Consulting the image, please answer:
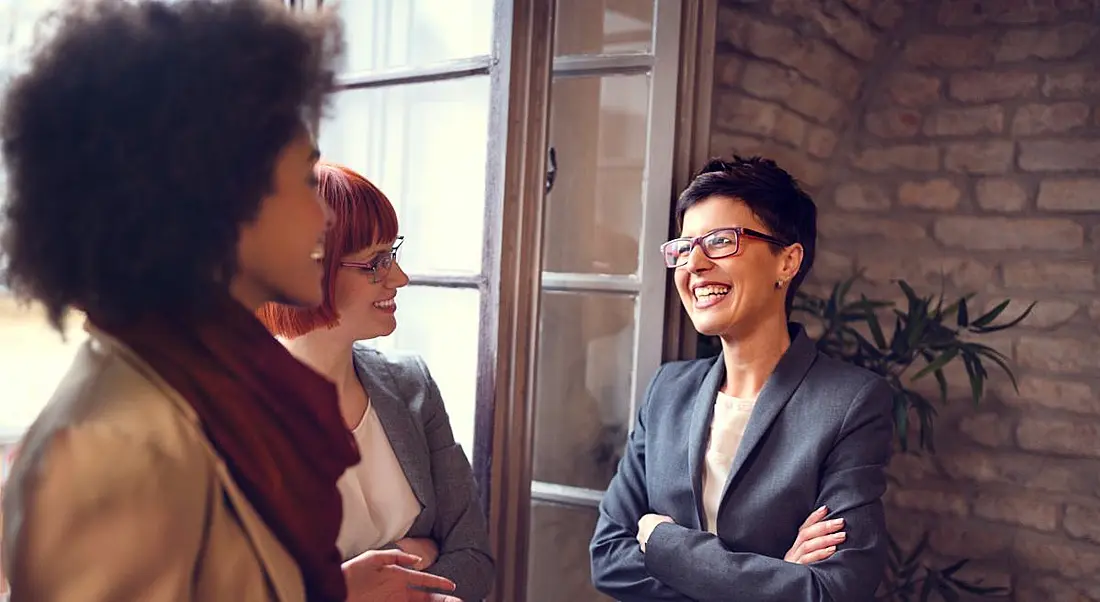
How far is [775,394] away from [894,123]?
1.38m

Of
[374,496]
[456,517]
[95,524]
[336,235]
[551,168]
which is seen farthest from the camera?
[551,168]

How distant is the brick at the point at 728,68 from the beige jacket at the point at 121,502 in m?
1.84

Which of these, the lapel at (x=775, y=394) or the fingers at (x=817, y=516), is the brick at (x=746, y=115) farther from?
the fingers at (x=817, y=516)

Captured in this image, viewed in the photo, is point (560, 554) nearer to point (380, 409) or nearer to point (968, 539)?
point (380, 409)

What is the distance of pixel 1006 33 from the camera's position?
2.49 metres

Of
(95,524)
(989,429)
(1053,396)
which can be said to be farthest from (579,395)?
(95,524)

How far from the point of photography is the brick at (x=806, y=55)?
7.47ft

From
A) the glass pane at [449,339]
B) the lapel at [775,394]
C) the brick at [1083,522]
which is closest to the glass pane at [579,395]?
the glass pane at [449,339]

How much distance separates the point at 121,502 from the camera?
60cm

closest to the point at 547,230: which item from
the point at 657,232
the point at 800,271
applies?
the point at 657,232

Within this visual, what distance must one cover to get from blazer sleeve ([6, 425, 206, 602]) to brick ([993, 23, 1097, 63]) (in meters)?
2.49

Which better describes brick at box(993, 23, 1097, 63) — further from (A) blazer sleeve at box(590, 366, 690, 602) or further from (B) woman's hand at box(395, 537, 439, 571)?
(B) woman's hand at box(395, 537, 439, 571)

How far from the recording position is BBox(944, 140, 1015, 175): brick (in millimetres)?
2482

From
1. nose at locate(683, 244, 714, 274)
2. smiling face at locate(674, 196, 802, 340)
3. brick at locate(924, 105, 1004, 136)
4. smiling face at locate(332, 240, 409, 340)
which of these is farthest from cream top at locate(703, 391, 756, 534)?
brick at locate(924, 105, 1004, 136)
